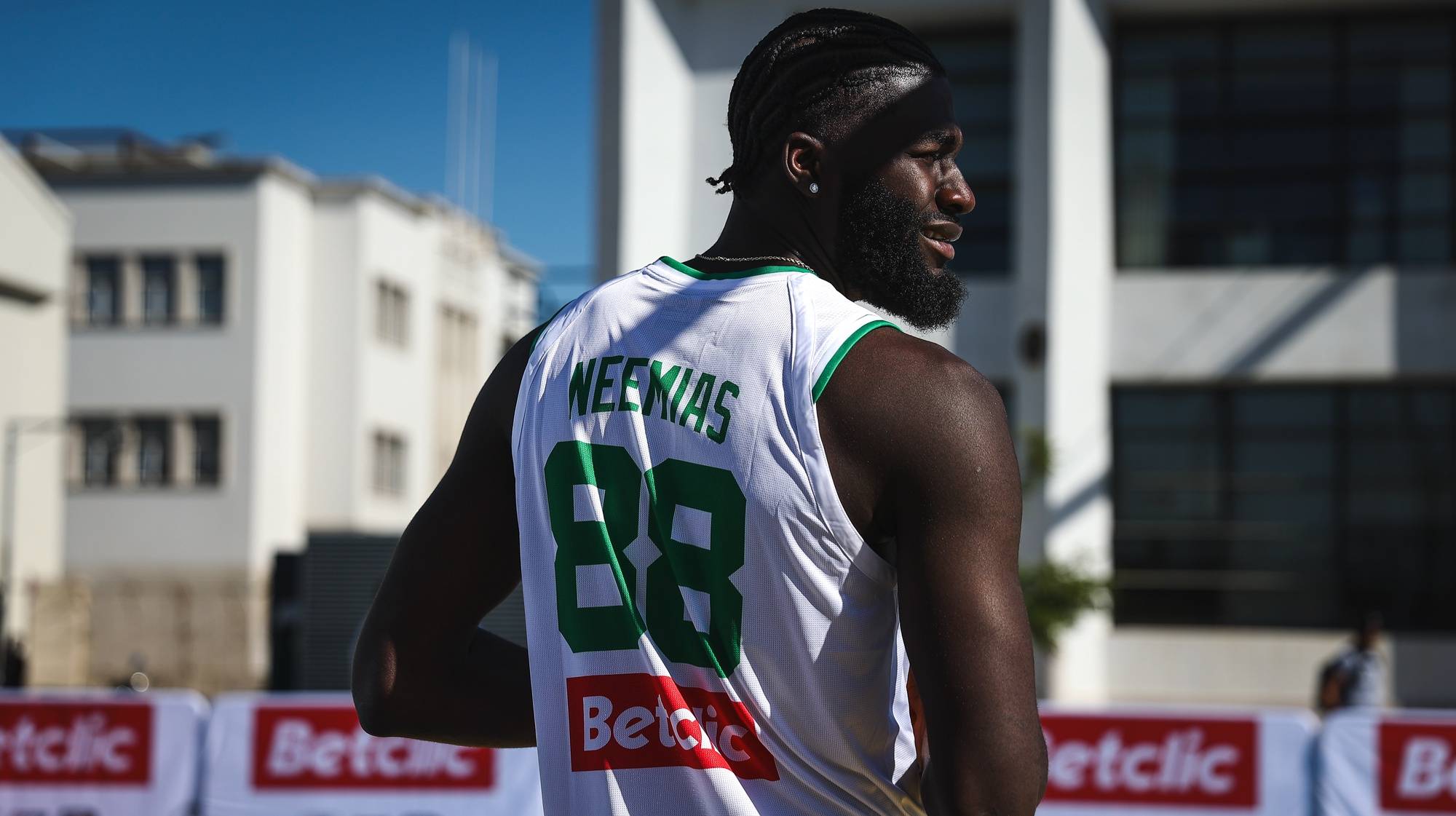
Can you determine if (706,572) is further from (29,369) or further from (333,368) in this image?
(333,368)

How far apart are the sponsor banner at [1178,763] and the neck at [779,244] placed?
22.8 feet

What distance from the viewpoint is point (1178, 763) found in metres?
8.37

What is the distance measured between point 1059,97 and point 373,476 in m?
28.3

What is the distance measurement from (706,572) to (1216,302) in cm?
2019

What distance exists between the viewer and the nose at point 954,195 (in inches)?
68.4

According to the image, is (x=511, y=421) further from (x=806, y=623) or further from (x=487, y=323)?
(x=487, y=323)

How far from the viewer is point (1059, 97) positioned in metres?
20.4

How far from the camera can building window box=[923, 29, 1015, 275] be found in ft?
70.1

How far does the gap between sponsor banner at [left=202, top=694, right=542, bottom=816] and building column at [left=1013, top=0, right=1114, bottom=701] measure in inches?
482

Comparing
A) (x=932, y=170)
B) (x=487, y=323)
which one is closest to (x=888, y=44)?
(x=932, y=170)

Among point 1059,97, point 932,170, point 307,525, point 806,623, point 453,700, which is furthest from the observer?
point 307,525

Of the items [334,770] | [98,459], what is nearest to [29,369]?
[98,459]

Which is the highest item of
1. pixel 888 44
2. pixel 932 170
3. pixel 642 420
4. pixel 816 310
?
pixel 888 44

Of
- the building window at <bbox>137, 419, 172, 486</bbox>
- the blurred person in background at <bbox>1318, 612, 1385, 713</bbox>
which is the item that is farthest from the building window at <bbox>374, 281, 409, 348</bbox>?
the blurred person in background at <bbox>1318, 612, 1385, 713</bbox>
